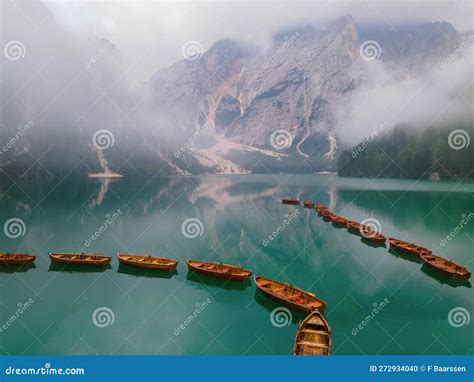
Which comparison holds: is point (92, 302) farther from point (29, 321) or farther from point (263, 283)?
point (263, 283)

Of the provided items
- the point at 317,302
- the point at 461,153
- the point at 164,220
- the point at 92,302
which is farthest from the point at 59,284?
the point at 461,153

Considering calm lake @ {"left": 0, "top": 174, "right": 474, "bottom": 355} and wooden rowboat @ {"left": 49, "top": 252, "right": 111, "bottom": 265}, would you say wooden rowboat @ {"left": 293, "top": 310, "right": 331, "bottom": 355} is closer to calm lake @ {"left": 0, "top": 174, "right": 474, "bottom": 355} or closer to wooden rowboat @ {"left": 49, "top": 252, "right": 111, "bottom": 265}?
calm lake @ {"left": 0, "top": 174, "right": 474, "bottom": 355}

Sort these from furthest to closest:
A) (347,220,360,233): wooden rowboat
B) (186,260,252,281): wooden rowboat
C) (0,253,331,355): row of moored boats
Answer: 1. (347,220,360,233): wooden rowboat
2. (186,260,252,281): wooden rowboat
3. (0,253,331,355): row of moored boats

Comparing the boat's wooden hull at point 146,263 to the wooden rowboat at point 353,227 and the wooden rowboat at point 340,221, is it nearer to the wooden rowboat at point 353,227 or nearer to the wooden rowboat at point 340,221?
the wooden rowboat at point 353,227

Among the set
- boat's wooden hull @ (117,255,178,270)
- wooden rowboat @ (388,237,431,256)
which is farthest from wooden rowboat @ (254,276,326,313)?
wooden rowboat @ (388,237,431,256)

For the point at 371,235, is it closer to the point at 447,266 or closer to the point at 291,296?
the point at 447,266

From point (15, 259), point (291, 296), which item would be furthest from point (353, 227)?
point (15, 259)
